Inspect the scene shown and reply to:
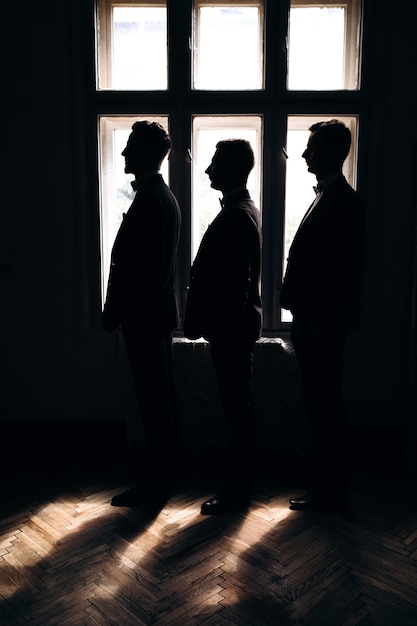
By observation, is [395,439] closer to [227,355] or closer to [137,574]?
[227,355]

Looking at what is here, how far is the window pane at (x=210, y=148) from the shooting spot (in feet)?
10.2

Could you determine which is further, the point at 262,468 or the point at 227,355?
the point at 262,468

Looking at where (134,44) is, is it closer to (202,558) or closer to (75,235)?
(75,235)

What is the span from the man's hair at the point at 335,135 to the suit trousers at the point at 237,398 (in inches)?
36.9

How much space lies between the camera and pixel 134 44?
10.1ft

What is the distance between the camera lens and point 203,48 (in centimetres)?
307

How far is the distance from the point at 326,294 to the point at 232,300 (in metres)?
0.40

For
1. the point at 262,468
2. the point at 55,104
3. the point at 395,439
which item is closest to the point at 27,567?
the point at 262,468

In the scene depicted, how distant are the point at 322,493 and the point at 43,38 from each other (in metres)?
2.85

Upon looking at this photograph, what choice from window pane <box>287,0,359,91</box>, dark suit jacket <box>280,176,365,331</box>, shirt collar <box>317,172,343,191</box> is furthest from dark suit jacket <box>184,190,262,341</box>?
window pane <box>287,0,359,91</box>

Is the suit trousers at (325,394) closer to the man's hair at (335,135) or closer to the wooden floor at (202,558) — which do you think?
the wooden floor at (202,558)

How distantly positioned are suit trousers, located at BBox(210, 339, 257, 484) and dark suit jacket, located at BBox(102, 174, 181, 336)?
1.06 feet

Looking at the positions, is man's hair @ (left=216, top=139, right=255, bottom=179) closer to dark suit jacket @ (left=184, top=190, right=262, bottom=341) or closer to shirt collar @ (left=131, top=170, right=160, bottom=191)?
dark suit jacket @ (left=184, top=190, right=262, bottom=341)

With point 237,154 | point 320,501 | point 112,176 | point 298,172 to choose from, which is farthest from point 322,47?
point 320,501
